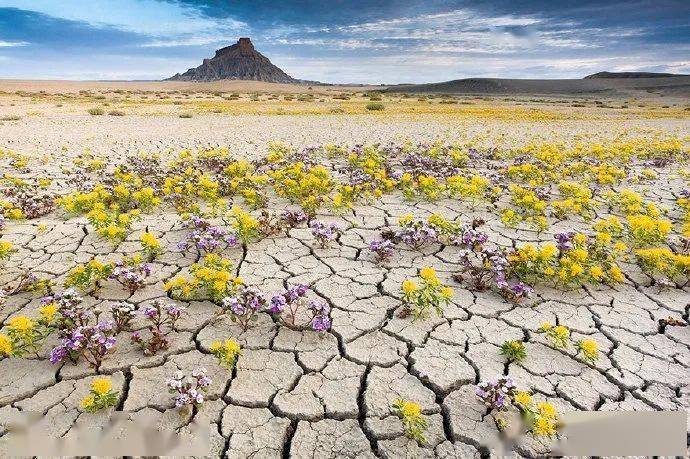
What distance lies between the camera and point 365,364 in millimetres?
3674

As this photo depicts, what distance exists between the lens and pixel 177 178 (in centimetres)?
870

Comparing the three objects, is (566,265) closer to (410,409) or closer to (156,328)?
(410,409)

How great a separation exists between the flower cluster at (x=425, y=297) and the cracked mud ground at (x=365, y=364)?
0.14m

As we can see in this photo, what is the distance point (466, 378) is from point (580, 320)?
1615 mm

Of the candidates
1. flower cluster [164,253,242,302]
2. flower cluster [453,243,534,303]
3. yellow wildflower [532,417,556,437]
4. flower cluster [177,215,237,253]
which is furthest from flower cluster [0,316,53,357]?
flower cluster [453,243,534,303]

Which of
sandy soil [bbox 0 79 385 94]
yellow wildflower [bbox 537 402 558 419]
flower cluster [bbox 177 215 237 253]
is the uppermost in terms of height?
sandy soil [bbox 0 79 385 94]

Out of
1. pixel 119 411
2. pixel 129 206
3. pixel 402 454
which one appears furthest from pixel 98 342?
pixel 129 206

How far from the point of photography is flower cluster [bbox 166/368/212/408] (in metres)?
3.05

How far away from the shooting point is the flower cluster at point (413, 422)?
293 centimetres

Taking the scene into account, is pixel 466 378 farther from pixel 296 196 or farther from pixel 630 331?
pixel 296 196

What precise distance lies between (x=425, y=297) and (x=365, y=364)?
1019 millimetres

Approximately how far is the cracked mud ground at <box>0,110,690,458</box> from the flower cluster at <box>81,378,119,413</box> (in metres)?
0.08

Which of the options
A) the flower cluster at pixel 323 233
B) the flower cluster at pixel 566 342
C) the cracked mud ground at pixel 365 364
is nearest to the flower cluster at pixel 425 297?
the cracked mud ground at pixel 365 364

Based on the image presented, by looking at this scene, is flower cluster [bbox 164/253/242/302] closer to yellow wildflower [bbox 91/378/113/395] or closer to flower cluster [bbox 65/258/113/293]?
flower cluster [bbox 65/258/113/293]
